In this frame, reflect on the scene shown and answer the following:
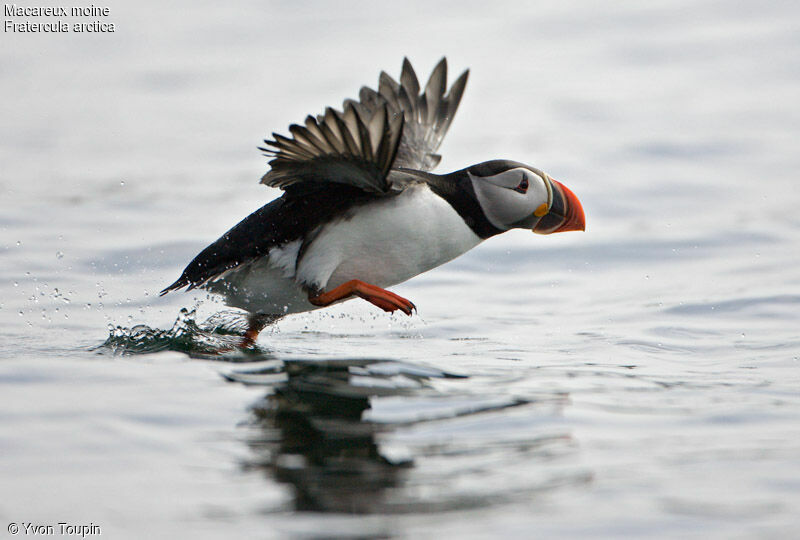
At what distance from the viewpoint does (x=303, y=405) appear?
4531mm

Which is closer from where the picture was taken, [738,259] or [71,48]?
[738,259]

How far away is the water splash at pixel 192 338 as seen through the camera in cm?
557

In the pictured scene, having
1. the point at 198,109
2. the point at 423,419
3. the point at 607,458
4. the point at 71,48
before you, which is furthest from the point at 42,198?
the point at 607,458

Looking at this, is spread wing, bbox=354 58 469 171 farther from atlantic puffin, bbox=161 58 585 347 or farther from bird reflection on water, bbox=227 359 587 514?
bird reflection on water, bbox=227 359 587 514

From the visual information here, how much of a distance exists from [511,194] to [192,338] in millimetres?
1752

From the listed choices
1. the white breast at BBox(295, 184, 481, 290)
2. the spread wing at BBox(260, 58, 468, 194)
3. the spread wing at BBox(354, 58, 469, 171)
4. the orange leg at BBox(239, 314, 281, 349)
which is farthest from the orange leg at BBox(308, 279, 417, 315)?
the spread wing at BBox(354, 58, 469, 171)

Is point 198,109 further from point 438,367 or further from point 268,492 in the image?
point 268,492

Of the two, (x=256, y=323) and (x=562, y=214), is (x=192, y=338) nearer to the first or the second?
(x=256, y=323)

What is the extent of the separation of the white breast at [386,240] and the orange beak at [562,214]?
1.63ft

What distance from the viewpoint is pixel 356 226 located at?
549cm

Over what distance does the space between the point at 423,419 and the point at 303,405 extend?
0.50 m

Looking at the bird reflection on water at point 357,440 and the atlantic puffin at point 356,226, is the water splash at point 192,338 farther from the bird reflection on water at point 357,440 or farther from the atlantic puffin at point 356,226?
the bird reflection on water at point 357,440
